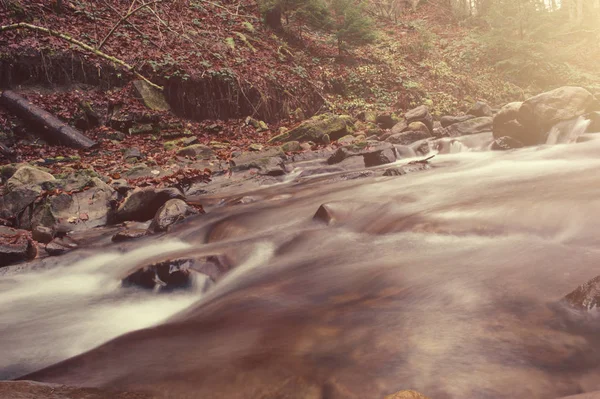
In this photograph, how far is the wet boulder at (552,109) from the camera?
29.8 feet

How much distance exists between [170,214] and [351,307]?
401cm

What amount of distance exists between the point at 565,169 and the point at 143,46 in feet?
39.2

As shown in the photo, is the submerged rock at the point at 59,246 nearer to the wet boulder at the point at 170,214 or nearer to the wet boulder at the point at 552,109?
the wet boulder at the point at 170,214

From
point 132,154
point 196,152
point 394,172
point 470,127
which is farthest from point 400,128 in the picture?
point 132,154

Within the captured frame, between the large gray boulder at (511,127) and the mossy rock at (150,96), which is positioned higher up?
the mossy rock at (150,96)

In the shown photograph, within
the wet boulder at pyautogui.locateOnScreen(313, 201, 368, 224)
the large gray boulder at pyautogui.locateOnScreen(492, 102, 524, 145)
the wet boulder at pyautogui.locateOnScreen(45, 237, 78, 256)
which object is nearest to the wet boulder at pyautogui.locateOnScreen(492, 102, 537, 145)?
the large gray boulder at pyautogui.locateOnScreen(492, 102, 524, 145)

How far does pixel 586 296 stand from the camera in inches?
85.4

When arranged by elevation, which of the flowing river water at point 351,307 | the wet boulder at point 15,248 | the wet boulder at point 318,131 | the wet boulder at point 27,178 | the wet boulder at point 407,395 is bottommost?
the flowing river water at point 351,307

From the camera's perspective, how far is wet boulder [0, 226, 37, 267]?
15.7ft

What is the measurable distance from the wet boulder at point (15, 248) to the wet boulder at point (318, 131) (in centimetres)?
761

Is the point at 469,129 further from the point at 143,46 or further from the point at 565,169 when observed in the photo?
the point at 143,46

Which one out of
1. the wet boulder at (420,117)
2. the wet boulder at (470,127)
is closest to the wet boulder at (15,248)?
the wet boulder at (420,117)

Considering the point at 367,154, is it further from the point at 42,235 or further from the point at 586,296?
the point at 586,296

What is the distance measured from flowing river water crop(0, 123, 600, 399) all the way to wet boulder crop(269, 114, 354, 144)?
656 cm
